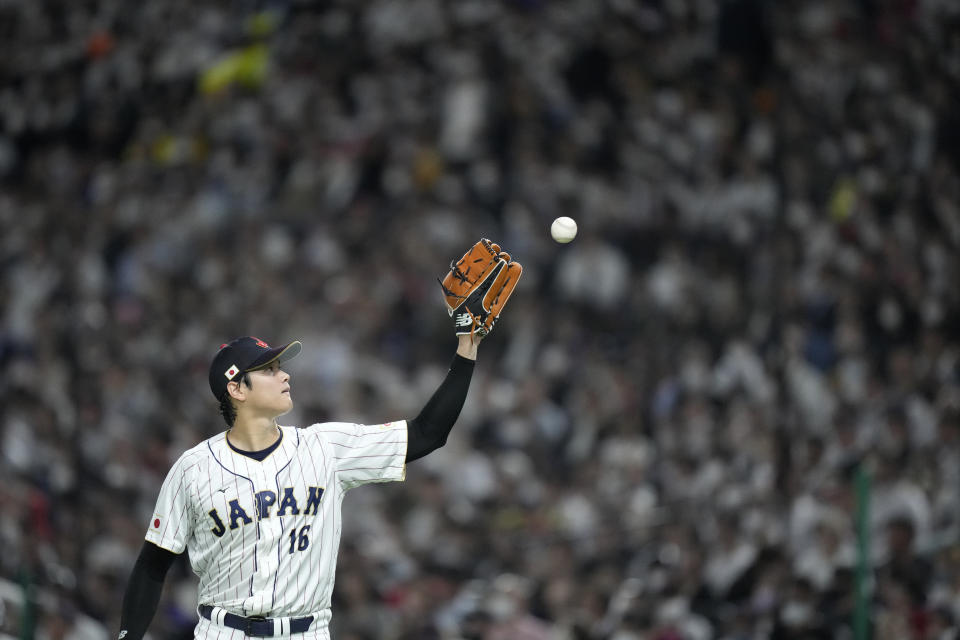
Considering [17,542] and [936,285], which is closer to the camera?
[17,542]

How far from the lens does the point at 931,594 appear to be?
490 cm

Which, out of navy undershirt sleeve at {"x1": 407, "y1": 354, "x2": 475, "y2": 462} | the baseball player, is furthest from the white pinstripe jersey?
navy undershirt sleeve at {"x1": 407, "y1": 354, "x2": 475, "y2": 462}

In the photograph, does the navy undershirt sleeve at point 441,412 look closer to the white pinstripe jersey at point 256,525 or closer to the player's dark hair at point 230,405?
the white pinstripe jersey at point 256,525

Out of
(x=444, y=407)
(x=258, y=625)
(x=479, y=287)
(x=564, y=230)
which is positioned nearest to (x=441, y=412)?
(x=444, y=407)

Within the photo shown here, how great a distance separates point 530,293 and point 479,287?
17.4 ft

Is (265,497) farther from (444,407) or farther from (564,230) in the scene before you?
(564,230)

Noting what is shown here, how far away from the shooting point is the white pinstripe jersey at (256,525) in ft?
11.0

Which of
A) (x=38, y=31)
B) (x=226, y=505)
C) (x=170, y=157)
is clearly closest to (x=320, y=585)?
(x=226, y=505)

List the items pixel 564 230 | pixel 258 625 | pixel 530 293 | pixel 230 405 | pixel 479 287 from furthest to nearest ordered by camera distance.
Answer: pixel 530 293 → pixel 564 230 → pixel 479 287 → pixel 230 405 → pixel 258 625

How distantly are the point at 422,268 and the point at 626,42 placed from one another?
105 inches

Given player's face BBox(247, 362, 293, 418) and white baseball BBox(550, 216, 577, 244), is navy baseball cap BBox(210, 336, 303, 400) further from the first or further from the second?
white baseball BBox(550, 216, 577, 244)

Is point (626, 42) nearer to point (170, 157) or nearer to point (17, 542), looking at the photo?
point (170, 157)

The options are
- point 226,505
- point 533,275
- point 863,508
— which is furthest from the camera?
point 533,275

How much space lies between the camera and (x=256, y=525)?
3371 mm
